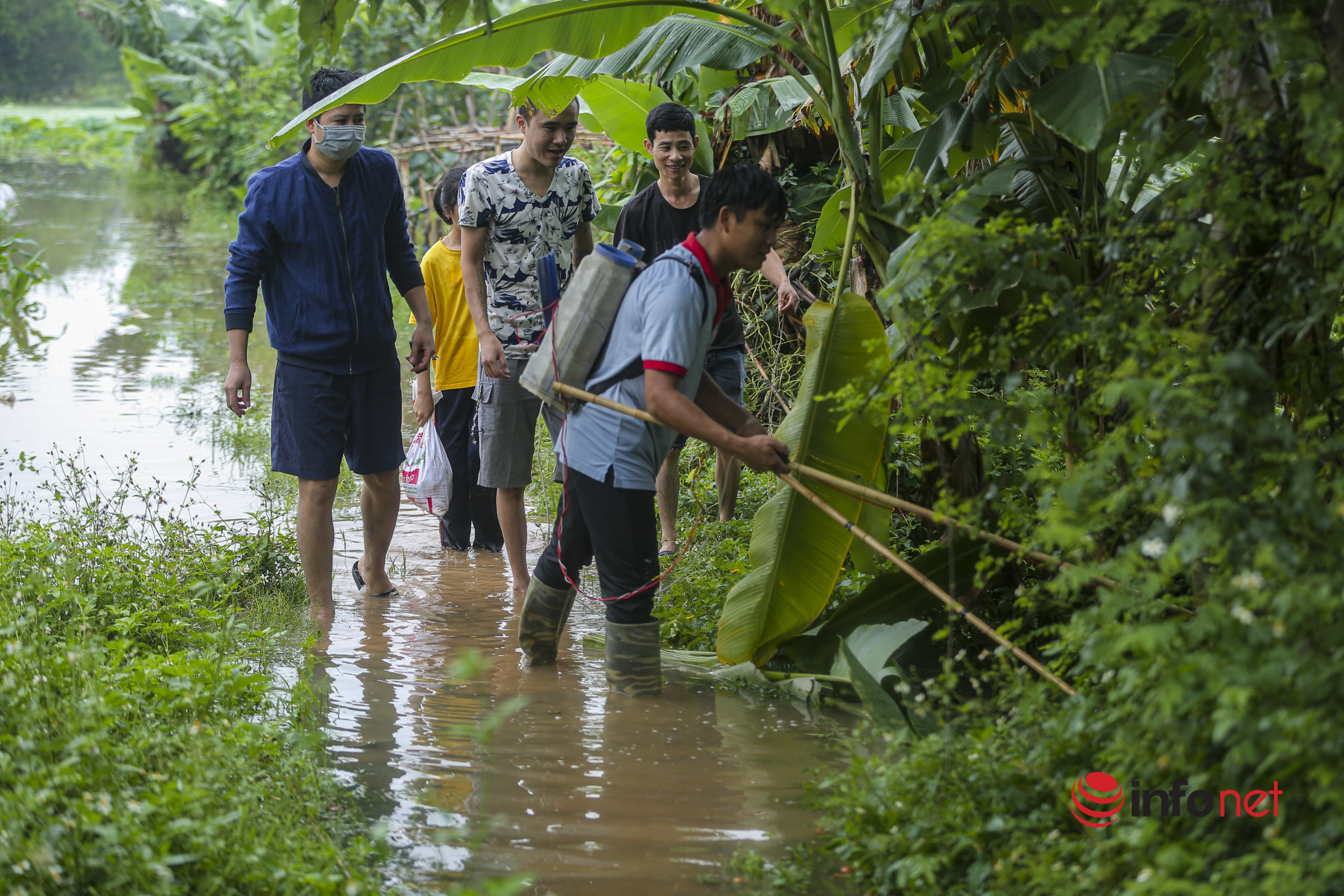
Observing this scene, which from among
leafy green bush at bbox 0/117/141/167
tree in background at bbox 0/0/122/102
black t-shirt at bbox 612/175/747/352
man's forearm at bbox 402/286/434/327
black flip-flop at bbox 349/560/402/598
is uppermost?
tree in background at bbox 0/0/122/102

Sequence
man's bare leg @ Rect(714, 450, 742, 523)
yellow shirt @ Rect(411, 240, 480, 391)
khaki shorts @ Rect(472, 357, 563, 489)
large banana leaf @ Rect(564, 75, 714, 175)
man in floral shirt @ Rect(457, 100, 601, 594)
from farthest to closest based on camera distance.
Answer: large banana leaf @ Rect(564, 75, 714, 175) < yellow shirt @ Rect(411, 240, 480, 391) < man's bare leg @ Rect(714, 450, 742, 523) < khaki shorts @ Rect(472, 357, 563, 489) < man in floral shirt @ Rect(457, 100, 601, 594)

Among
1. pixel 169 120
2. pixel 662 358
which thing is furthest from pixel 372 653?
pixel 169 120

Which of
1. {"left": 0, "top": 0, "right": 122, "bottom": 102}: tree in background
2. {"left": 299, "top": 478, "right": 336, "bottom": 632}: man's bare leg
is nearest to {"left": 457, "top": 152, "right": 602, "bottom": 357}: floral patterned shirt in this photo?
{"left": 299, "top": 478, "right": 336, "bottom": 632}: man's bare leg

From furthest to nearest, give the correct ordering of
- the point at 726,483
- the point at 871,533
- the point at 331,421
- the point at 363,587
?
the point at 726,483, the point at 363,587, the point at 331,421, the point at 871,533

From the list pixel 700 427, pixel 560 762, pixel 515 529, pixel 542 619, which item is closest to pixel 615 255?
pixel 700 427

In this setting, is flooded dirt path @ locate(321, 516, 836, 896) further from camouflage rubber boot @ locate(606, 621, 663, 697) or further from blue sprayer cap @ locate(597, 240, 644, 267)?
blue sprayer cap @ locate(597, 240, 644, 267)

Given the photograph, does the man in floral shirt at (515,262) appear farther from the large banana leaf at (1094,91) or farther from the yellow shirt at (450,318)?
the large banana leaf at (1094,91)

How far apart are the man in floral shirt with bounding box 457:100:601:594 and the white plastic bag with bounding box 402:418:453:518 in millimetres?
392

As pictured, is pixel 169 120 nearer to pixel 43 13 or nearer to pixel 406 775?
pixel 406 775

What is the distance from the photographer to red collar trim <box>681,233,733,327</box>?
387cm
